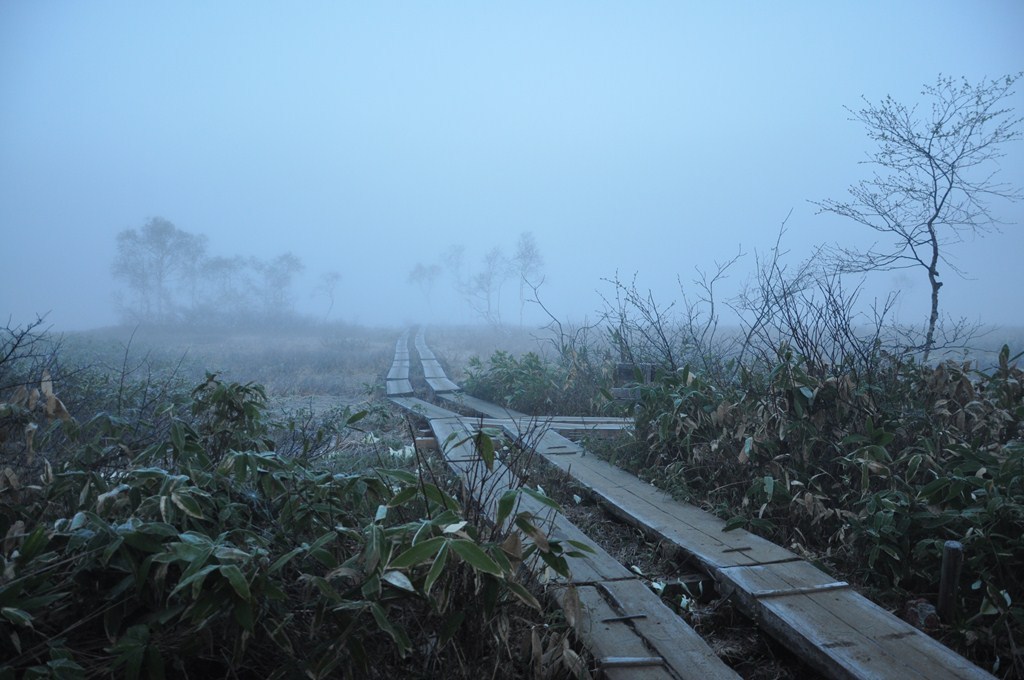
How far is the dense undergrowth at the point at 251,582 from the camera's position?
1.72 metres

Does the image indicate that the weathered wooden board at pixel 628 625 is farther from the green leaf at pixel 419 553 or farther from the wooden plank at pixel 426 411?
the wooden plank at pixel 426 411

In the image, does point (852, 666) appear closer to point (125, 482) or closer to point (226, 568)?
point (226, 568)

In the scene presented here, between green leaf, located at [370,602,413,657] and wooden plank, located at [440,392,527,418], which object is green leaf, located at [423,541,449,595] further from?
wooden plank, located at [440,392,527,418]

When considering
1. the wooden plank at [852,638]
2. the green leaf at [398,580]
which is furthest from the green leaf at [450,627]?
the wooden plank at [852,638]

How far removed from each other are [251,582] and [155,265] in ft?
136

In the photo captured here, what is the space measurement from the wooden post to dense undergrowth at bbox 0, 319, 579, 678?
1.60 m

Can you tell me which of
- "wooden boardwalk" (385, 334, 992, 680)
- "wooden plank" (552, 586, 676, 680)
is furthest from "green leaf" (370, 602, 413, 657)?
"wooden boardwalk" (385, 334, 992, 680)

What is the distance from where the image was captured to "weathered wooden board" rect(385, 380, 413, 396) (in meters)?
10.8

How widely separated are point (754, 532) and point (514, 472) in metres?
1.75

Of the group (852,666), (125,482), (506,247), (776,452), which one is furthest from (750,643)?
(506,247)

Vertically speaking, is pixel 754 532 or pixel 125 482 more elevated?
pixel 125 482

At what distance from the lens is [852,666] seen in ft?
6.95

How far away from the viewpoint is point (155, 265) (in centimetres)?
3812

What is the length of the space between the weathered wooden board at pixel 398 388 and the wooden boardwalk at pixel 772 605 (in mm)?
7258
